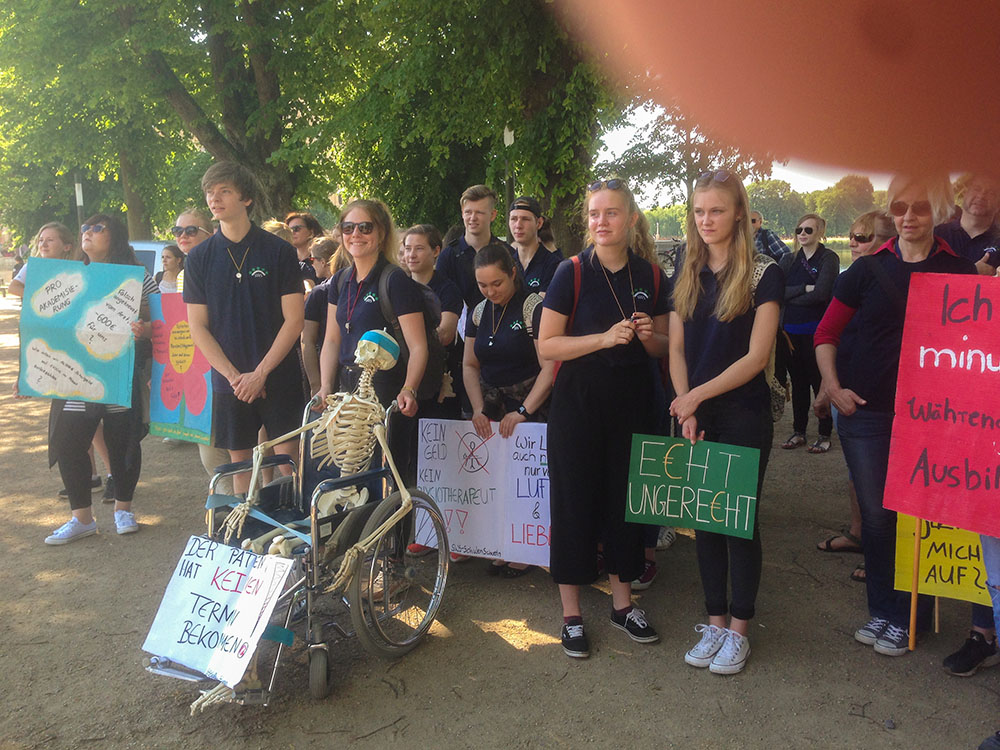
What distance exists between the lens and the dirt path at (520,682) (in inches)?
114

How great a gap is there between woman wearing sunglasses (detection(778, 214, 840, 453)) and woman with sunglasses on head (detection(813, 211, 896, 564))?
1193 millimetres

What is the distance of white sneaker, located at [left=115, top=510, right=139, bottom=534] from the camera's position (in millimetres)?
5137

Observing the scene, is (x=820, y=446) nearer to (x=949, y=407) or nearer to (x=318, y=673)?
(x=949, y=407)

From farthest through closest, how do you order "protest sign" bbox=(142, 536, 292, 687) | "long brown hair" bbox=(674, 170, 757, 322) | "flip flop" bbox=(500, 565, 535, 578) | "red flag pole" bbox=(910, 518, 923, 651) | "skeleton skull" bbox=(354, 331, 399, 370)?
1. "flip flop" bbox=(500, 565, 535, 578)
2. "skeleton skull" bbox=(354, 331, 399, 370)
3. "red flag pole" bbox=(910, 518, 923, 651)
4. "long brown hair" bbox=(674, 170, 757, 322)
5. "protest sign" bbox=(142, 536, 292, 687)

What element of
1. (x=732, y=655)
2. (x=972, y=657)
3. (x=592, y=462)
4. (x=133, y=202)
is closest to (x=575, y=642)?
(x=732, y=655)

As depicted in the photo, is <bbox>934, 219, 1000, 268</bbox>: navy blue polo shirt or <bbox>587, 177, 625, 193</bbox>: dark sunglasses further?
<bbox>934, 219, 1000, 268</bbox>: navy blue polo shirt

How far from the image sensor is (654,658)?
11.3 ft

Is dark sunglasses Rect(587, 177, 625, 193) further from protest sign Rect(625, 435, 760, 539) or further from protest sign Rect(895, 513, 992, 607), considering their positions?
protest sign Rect(895, 513, 992, 607)

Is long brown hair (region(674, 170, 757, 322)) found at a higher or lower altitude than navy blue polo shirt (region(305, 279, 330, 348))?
higher

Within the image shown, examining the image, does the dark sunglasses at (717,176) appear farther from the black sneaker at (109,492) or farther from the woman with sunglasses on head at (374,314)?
the black sneaker at (109,492)

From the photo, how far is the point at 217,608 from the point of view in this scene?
296 centimetres

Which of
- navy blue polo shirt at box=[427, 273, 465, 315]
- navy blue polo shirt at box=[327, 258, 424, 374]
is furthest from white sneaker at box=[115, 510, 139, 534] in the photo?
navy blue polo shirt at box=[427, 273, 465, 315]

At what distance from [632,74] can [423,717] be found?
538 cm

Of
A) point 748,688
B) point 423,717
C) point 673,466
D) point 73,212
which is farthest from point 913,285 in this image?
point 73,212
